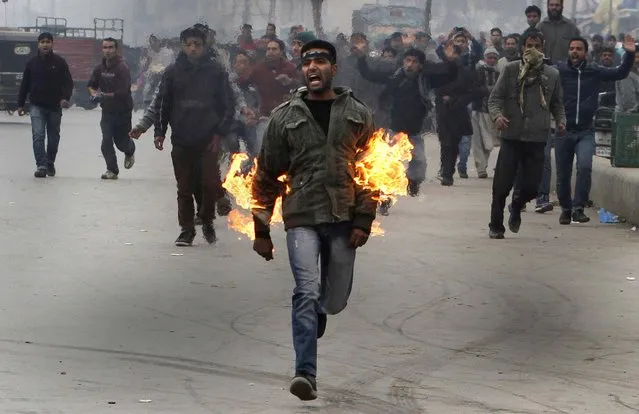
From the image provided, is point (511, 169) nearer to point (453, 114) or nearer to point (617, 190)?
point (617, 190)

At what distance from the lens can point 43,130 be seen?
73.7 ft

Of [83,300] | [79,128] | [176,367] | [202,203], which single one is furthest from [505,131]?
[79,128]

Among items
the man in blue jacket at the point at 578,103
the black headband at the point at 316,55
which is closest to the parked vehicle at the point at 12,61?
the man in blue jacket at the point at 578,103

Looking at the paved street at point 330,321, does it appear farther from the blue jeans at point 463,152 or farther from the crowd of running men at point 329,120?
the blue jeans at point 463,152

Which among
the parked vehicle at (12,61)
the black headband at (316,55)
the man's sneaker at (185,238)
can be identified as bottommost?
the parked vehicle at (12,61)

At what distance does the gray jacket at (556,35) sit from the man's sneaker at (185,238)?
6.65m

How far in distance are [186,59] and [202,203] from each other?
1.13 m

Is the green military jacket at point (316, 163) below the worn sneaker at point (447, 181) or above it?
above

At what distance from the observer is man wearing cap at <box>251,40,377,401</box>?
A: 26.6 feet

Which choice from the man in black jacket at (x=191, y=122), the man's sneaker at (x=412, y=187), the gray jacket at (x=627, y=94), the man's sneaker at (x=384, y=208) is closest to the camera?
the man in black jacket at (x=191, y=122)

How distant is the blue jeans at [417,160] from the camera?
19.8 m

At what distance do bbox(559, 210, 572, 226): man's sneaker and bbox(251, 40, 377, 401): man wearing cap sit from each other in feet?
29.3

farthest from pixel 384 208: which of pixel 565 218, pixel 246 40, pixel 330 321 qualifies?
pixel 246 40

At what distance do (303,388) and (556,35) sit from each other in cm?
1275
